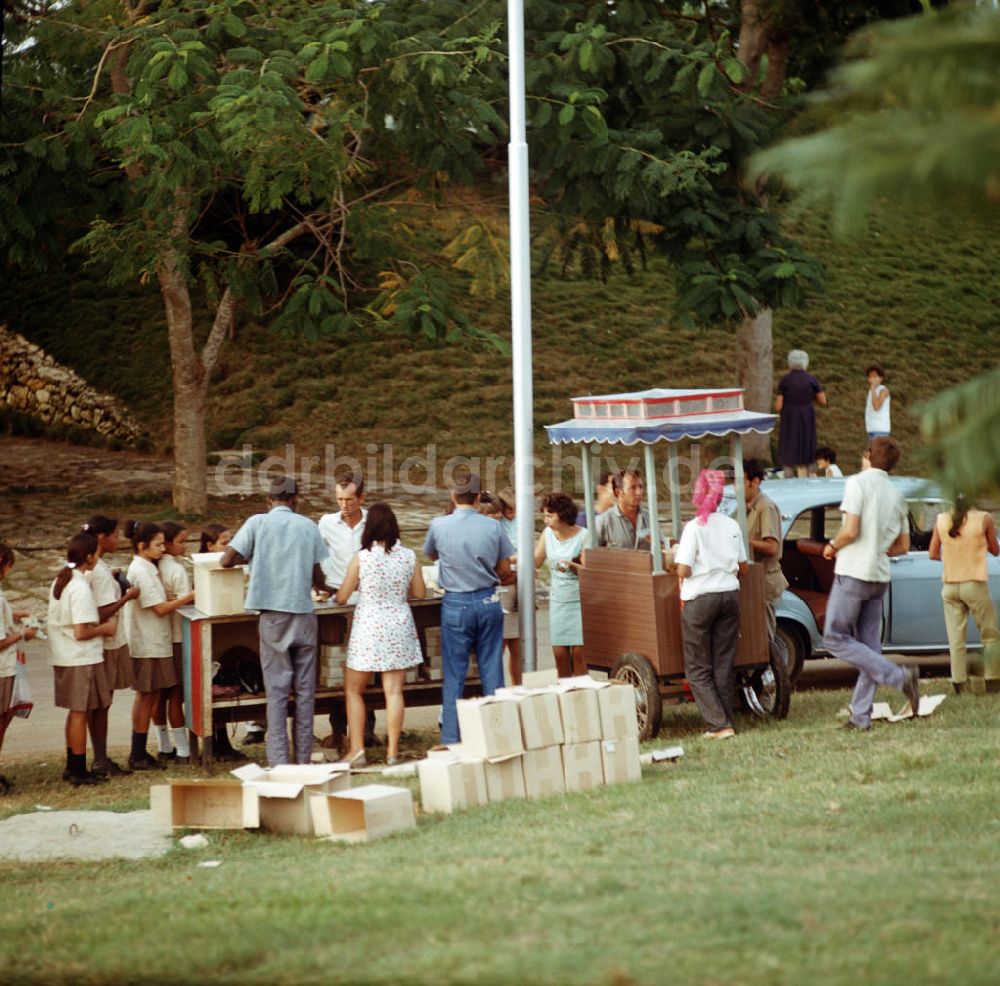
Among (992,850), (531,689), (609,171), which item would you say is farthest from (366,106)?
(992,850)

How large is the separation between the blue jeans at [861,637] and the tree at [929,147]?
21.3ft

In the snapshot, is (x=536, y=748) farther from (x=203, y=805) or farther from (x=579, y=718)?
(x=203, y=805)

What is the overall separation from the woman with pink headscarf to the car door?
2.47m

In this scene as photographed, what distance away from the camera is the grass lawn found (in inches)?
190

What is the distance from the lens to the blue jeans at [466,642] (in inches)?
389

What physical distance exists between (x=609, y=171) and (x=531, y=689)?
9325 mm

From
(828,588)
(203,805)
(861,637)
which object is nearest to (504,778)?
(203,805)

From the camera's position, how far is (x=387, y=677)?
32.0 feet

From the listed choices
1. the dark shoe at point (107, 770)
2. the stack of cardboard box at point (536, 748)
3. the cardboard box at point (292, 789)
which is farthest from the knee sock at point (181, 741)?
the stack of cardboard box at point (536, 748)

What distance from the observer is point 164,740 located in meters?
10.5

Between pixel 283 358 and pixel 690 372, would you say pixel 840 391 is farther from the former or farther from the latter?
pixel 283 358

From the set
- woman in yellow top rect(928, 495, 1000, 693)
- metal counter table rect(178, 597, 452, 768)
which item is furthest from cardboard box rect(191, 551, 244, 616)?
woman in yellow top rect(928, 495, 1000, 693)

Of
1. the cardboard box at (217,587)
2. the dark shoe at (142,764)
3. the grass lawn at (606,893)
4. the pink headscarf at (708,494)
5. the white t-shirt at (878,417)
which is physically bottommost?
the dark shoe at (142,764)

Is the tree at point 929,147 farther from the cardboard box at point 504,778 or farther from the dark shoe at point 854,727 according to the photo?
the dark shoe at point 854,727
